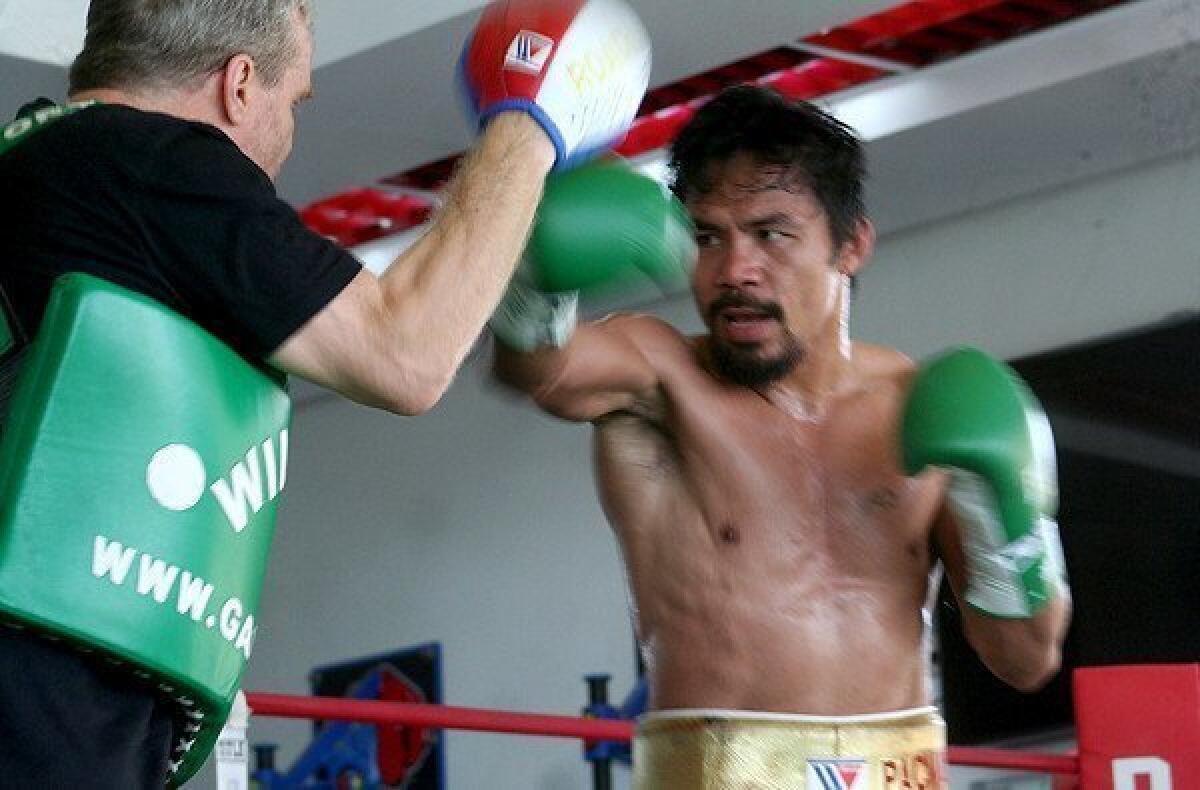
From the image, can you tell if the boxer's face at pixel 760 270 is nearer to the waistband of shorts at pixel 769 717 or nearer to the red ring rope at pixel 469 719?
the waistband of shorts at pixel 769 717

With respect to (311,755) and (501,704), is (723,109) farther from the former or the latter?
(311,755)

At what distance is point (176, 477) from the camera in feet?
4.54

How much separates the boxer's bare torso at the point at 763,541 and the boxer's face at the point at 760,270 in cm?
6

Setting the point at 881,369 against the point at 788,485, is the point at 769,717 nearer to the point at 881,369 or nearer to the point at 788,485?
the point at 788,485

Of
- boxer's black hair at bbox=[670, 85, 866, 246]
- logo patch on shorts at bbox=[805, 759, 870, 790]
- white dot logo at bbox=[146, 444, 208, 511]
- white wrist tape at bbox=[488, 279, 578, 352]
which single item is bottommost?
logo patch on shorts at bbox=[805, 759, 870, 790]

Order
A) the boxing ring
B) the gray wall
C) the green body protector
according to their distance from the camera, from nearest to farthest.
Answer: the green body protector
the boxing ring
the gray wall

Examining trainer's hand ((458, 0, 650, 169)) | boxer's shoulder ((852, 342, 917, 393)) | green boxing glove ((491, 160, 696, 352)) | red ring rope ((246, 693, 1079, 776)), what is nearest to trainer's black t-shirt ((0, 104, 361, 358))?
trainer's hand ((458, 0, 650, 169))

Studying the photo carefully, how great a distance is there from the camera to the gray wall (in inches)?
197

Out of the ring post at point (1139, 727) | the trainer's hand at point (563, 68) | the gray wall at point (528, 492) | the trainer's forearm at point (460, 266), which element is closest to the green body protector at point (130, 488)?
the trainer's forearm at point (460, 266)

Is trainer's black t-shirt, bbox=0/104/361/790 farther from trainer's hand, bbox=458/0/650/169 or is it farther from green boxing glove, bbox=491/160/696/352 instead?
green boxing glove, bbox=491/160/696/352

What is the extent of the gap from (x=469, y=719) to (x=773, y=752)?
0.74 metres

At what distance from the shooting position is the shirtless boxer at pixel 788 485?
2020 millimetres

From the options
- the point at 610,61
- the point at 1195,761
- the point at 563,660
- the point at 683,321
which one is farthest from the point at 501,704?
the point at 610,61

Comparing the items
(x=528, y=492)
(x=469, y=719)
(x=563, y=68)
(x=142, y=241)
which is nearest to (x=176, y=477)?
(x=142, y=241)
